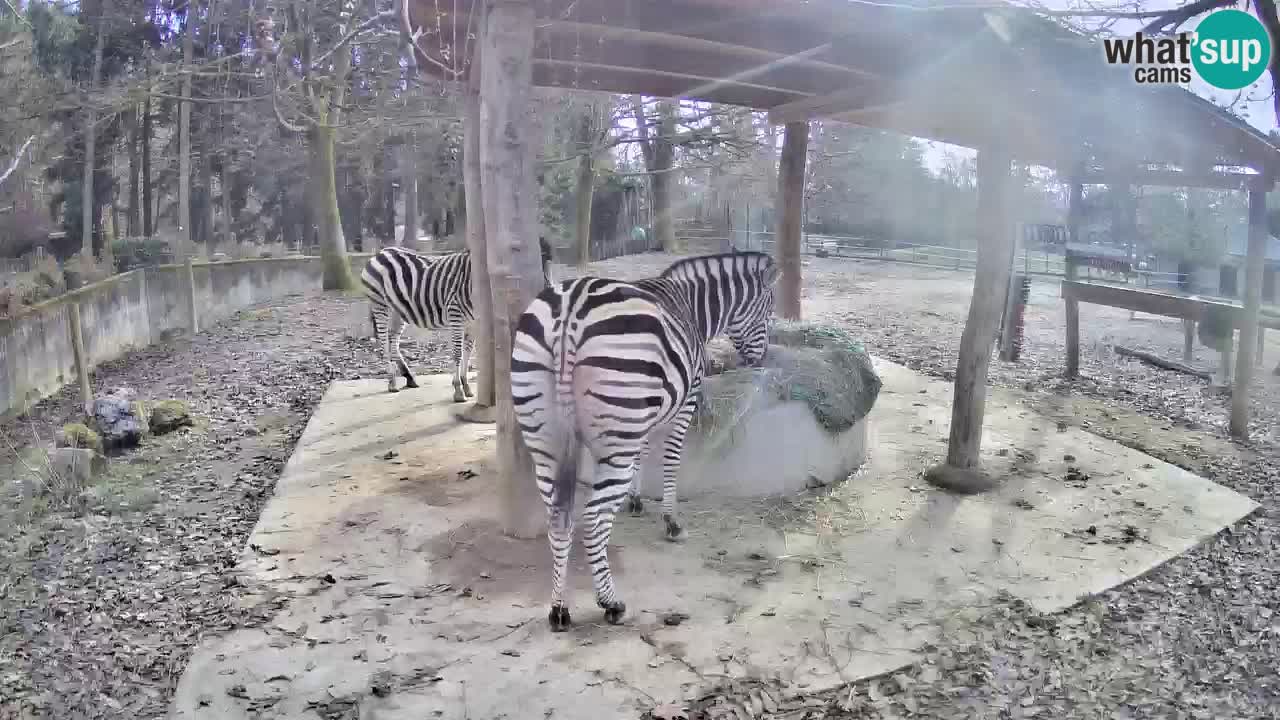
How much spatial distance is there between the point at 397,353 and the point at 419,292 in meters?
0.72

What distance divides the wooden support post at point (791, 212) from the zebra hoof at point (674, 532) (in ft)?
15.0

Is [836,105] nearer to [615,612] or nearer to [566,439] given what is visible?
[566,439]

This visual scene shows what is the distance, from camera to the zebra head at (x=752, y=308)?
6.38m

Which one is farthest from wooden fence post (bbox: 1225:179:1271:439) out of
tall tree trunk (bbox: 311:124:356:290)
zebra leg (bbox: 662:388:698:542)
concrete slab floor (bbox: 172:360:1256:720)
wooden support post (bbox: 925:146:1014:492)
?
tall tree trunk (bbox: 311:124:356:290)

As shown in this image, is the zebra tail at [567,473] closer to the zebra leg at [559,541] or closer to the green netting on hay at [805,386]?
the zebra leg at [559,541]

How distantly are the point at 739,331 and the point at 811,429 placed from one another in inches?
36.8

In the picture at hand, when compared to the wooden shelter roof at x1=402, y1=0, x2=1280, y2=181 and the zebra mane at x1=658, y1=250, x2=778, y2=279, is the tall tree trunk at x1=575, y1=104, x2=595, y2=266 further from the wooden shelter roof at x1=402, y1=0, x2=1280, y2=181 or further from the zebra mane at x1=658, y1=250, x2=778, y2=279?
the zebra mane at x1=658, y1=250, x2=778, y2=279

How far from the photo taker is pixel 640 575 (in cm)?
481

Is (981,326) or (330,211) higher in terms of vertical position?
(330,211)

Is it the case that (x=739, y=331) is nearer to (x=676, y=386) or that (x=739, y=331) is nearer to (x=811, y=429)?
(x=811, y=429)

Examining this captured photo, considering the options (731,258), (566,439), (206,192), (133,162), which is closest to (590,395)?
(566,439)

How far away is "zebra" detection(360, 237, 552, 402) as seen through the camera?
903 cm

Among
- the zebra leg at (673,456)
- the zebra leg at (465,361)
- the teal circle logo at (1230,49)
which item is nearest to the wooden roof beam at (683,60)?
the zebra leg at (673,456)

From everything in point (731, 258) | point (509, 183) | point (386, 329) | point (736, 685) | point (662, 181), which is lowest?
point (736, 685)
